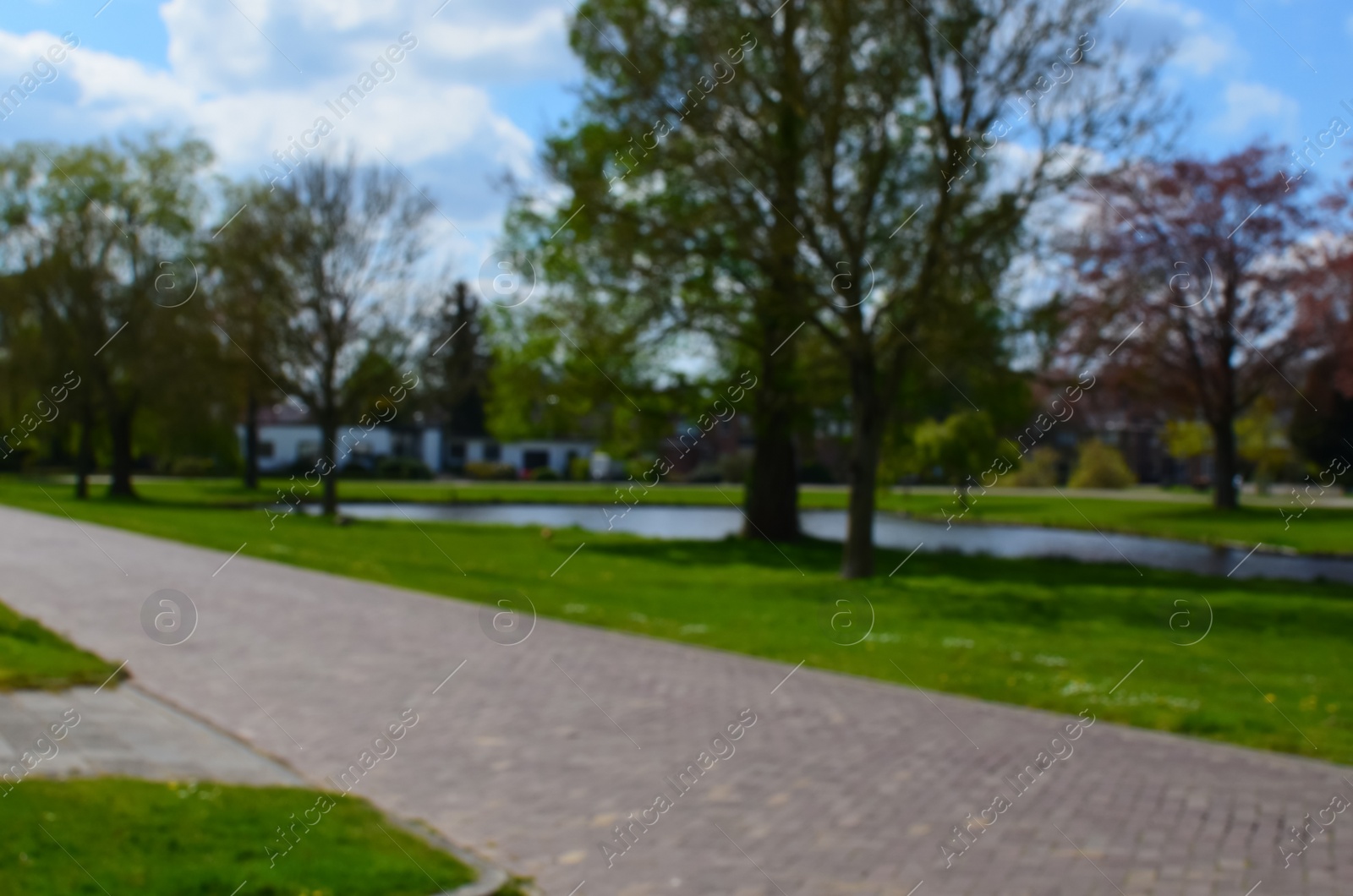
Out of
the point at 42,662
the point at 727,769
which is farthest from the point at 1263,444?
the point at 42,662

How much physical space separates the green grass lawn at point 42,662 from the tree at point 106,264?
1242 inches

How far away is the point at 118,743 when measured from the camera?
7.67 meters

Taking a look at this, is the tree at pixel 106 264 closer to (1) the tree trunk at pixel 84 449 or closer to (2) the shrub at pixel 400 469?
(1) the tree trunk at pixel 84 449

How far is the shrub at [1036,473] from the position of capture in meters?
66.3

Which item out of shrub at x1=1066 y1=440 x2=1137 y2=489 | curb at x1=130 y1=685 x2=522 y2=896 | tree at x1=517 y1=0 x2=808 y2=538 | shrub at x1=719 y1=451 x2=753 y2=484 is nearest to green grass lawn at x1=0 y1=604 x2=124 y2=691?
curb at x1=130 y1=685 x2=522 y2=896

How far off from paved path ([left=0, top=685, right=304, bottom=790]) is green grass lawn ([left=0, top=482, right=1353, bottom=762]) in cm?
592

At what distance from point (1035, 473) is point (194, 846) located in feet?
214

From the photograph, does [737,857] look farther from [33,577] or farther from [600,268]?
[600,268]

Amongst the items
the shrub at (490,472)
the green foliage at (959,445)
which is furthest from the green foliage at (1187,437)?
the shrub at (490,472)

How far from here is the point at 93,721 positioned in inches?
322

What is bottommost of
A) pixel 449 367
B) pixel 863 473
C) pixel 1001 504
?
pixel 1001 504

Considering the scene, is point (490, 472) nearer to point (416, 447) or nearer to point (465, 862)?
point (416, 447)

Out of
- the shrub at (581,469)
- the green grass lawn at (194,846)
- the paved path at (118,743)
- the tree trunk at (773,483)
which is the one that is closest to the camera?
the green grass lawn at (194,846)

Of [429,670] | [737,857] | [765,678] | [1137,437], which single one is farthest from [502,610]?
[1137,437]
